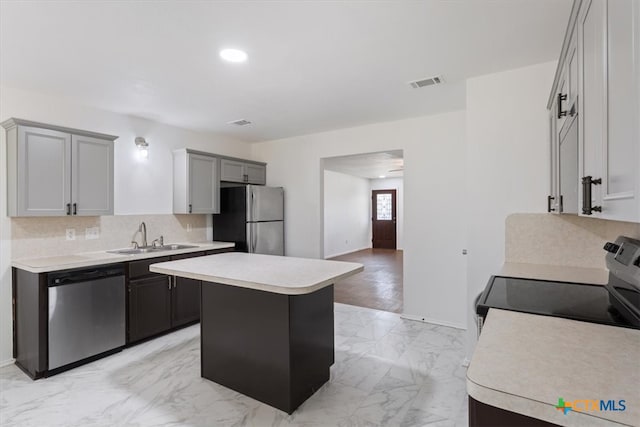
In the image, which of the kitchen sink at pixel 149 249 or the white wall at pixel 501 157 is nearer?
the white wall at pixel 501 157

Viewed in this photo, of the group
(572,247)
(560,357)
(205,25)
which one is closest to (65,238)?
(205,25)

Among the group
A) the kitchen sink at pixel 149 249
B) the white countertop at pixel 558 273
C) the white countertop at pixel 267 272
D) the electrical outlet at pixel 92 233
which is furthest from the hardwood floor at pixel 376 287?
the electrical outlet at pixel 92 233

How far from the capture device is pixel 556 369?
0.89 meters

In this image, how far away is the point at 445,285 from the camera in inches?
150

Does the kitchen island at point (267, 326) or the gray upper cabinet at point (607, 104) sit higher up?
the gray upper cabinet at point (607, 104)

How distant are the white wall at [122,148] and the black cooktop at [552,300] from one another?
3899 millimetres

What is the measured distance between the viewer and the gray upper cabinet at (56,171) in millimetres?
2756

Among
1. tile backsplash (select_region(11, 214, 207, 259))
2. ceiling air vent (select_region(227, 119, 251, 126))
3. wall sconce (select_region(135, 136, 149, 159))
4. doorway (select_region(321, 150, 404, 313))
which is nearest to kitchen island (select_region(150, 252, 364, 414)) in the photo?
tile backsplash (select_region(11, 214, 207, 259))

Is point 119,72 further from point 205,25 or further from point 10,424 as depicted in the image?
point 10,424

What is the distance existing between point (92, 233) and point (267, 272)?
2.53 m

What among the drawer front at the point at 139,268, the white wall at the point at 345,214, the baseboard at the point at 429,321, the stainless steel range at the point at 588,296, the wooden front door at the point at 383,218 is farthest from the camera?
the wooden front door at the point at 383,218

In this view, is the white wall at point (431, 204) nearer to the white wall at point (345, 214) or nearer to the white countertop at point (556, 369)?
the white countertop at point (556, 369)

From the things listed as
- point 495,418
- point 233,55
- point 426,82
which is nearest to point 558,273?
point 495,418

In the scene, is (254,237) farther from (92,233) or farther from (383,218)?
(383,218)
